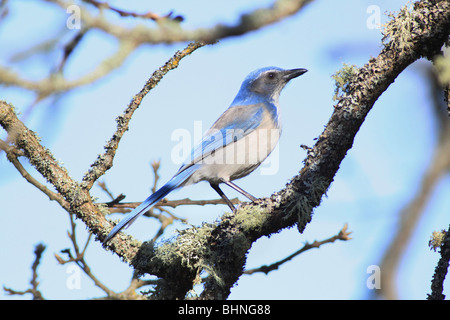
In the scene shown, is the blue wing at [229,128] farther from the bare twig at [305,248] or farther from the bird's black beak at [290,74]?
the bare twig at [305,248]

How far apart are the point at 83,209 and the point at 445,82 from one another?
299 cm

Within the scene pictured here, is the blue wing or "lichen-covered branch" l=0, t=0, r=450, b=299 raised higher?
the blue wing

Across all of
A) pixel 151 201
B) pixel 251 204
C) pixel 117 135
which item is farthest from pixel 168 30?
pixel 151 201

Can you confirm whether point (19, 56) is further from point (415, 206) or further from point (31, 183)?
point (415, 206)

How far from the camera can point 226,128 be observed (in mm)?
6520

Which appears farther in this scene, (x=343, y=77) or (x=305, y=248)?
(x=305, y=248)

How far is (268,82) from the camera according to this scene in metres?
7.44

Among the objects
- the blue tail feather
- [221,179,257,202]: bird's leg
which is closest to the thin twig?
the blue tail feather

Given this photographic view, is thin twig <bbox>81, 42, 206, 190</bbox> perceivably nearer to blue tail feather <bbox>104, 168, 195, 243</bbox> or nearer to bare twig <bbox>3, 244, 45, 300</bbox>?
blue tail feather <bbox>104, 168, 195, 243</bbox>

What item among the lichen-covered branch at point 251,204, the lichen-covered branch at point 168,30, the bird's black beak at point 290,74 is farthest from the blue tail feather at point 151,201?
the bird's black beak at point 290,74

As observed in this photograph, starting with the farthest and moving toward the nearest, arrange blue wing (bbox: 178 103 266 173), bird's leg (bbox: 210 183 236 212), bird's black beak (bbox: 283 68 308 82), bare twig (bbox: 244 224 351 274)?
bird's black beak (bbox: 283 68 308 82) → blue wing (bbox: 178 103 266 173) → bird's leg (bbox: 210 183 236 212) → bare twig (bbox: 244 224 351 274)

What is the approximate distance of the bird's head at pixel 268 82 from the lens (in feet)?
24.2

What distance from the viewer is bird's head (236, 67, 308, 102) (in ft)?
24.2

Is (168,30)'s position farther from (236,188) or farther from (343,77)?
(236,188)
